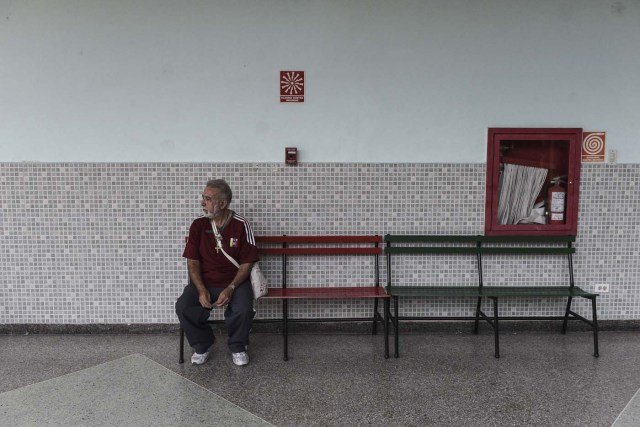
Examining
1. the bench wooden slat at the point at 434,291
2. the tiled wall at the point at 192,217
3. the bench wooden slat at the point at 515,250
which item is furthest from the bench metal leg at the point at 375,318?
the bench wooden slat at the point at 515,250

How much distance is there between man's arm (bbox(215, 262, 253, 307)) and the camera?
370 cm

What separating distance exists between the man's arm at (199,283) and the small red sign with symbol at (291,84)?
1588 millimetres

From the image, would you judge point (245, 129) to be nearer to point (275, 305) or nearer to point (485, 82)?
point (275, 305)

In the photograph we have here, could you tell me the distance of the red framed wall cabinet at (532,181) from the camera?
4.31 m

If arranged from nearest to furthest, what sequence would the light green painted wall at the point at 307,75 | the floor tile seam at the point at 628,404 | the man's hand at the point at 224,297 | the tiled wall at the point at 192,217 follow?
the floor tile seam at the point at 628,404 → the man's hand at the point at 224,297 → the light green painted wall at the point at 307,75 → the tiled wall at the point at 192,217

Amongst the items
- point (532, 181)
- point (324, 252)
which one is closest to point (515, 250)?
point (532, 181)

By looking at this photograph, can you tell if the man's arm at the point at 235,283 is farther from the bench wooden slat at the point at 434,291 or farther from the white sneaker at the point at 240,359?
the bench wooden slat at the point at 434,291

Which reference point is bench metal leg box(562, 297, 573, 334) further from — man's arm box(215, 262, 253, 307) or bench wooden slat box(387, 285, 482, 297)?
man's arm box(215, 262, 253, 307)

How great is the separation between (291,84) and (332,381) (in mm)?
2411

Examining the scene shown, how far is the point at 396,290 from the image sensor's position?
4.12m

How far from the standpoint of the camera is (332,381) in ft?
11.4

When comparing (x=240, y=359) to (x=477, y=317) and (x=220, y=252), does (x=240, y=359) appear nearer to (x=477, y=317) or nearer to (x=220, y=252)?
(x=220, y=252)

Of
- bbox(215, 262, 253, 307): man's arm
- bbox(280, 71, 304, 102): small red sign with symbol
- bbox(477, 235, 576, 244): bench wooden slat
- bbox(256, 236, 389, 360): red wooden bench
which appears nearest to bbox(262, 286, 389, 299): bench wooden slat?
bbox(256, 236, 389, 360): red wooden bench

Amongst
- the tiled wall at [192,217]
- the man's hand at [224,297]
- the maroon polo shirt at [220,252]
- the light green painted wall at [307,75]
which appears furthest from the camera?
the tiled wall at [192,217]
